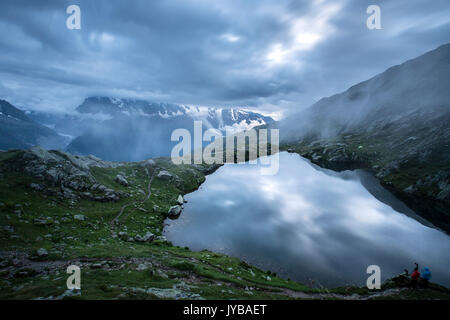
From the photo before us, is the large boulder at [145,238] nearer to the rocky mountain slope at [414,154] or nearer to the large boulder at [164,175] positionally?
the large boulder at [164,175]

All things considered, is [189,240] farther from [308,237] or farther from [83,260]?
[308,237]

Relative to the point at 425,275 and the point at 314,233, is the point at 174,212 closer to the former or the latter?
the point at 314,233

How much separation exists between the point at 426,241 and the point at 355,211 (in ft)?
56.0

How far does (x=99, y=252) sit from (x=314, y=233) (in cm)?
4344

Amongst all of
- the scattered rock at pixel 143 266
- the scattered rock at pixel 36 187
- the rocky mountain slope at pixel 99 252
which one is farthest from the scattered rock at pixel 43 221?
the scattered rock at pixel 143 266

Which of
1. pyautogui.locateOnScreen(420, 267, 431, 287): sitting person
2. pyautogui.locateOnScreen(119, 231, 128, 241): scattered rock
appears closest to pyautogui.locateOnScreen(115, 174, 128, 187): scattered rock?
pyautogui.locateOnScreen(119, 231, 128, 241): scattered rock

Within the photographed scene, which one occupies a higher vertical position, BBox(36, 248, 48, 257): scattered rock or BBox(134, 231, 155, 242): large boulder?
BBox(36, 248, 48, 257): scattered rock

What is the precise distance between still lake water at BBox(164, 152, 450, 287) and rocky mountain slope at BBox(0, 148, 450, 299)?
187 inches

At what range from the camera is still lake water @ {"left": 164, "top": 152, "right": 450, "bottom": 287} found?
34.7m

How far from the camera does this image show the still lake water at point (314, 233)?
34.7 metres

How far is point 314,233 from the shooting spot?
4581cm

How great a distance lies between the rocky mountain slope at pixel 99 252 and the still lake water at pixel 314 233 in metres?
4.75

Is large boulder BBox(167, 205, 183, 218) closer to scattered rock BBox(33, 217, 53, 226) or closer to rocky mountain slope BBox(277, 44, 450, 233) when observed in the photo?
scattered rock BBox(33, 217, 53, 226)

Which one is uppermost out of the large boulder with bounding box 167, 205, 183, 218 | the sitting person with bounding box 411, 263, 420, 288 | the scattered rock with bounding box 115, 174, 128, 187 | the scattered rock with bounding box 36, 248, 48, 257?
the scattered rock with bounding box 115, 174, 128, 187
